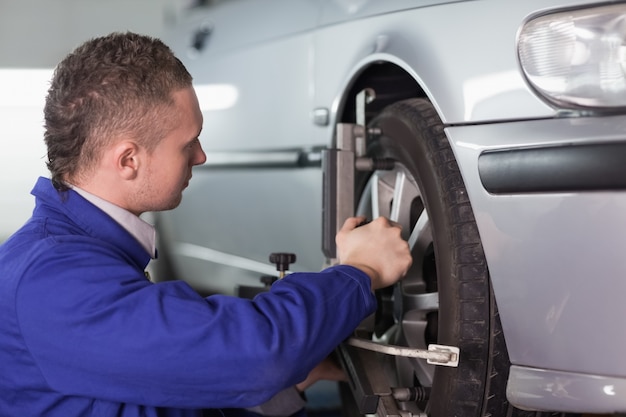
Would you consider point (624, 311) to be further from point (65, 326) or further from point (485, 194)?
point (65, 326)

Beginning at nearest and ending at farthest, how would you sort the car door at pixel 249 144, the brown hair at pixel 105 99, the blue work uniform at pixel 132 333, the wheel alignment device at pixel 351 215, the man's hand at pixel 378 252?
the blue work uniform at pixel 132 333 → the brown hair at pixel 105 99 → the man's hand at pixel 378 252 → the wheel alignment device at pixel 351 215 → the car door at pixel 249 144

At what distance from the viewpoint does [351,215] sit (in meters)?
1.87

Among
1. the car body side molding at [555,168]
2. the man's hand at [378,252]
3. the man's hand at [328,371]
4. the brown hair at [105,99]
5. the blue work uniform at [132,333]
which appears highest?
the brown hair at [105,99]

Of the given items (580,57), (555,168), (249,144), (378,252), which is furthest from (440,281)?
(249,144)

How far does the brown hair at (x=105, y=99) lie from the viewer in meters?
1.35

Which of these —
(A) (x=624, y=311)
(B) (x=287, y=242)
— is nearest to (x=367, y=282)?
(A) (x=624, y=311)

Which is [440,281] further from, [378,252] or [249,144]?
[249,144]

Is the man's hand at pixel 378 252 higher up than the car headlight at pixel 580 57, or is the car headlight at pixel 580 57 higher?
the car headlight at pixel 580 57

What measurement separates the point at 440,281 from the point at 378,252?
13 cm

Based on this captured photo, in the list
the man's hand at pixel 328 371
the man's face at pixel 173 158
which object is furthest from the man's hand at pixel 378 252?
the man's hand at pixel 328 371

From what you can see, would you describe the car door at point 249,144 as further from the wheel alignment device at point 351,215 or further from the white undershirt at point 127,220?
the white undershirt at point 127,220

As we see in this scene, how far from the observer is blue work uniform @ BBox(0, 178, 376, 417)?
1.21m

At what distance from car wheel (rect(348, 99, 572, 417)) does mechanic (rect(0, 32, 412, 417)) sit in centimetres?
10

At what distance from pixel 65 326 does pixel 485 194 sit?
0.67 m
